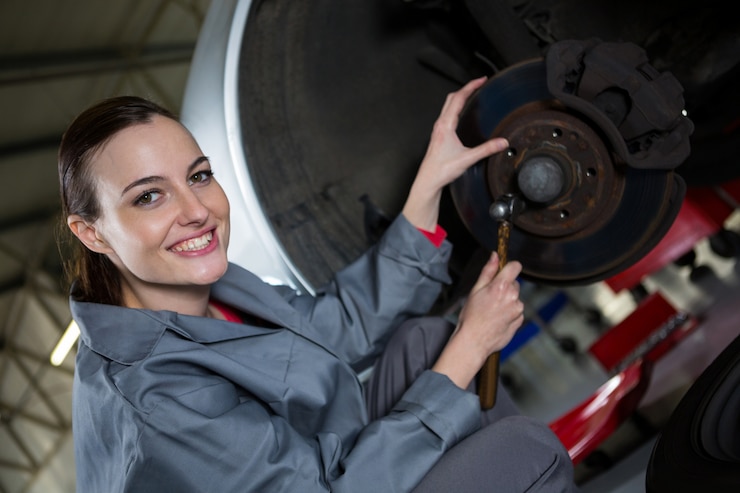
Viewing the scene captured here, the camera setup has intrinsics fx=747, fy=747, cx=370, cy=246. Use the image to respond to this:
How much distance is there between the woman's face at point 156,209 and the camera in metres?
0.66

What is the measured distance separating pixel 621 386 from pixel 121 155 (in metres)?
0.83

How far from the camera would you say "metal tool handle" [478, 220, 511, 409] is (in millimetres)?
745

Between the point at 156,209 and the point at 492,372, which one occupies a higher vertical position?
the point at 156,209

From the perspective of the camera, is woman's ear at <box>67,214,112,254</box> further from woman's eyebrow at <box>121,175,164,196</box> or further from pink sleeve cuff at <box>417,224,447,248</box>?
pink sleeve cuff at <box>417,224,447,248</box>

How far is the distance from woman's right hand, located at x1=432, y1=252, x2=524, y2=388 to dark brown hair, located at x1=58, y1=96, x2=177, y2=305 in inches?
13.0

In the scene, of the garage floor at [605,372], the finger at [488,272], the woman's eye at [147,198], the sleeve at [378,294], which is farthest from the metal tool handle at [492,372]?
the woman's eye at [147,198]

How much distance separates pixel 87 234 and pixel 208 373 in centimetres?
18

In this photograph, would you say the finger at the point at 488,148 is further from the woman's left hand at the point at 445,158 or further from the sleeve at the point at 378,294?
the sleeve at the point at 378,294

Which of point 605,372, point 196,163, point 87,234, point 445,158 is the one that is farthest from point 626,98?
point 605,372

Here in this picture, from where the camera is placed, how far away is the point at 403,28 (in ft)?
3.45

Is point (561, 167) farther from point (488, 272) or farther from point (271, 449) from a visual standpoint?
point (271, 449)

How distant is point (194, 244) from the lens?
686 mm

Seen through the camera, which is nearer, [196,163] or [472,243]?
[196,163]

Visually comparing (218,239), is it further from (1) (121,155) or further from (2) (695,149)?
(2) (695,149)
